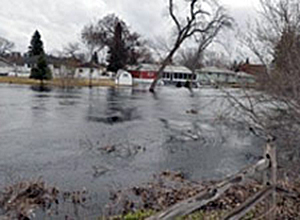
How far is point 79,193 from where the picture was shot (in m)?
6.61

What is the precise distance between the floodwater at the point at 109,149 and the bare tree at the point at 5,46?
7540 centimetres

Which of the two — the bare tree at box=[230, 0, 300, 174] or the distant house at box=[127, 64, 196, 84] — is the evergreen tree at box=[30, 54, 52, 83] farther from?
the bare tree at box=[230, 0, 300, 174]

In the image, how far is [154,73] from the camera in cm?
6888

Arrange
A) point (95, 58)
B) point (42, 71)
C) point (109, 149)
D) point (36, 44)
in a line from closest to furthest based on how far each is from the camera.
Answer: point (109, 149), point (42, 71), point (95, 58), point (36, 44)

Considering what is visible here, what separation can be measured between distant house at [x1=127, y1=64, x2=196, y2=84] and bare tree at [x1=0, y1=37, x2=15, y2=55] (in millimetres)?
34401

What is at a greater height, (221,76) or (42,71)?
(221,76)

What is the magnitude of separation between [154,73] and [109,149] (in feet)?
194

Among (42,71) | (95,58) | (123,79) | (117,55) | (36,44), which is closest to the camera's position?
(42,71)

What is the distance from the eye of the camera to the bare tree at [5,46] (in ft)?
282

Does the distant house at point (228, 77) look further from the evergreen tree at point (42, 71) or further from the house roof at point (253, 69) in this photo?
the evergreen tree at point (42, 71)

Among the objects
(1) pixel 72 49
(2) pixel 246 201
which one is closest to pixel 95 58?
(1) pixel 72 49

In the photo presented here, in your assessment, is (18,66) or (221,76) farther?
(18,66)

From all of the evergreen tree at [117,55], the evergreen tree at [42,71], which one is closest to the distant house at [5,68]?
the evergreen tree at [42,71]

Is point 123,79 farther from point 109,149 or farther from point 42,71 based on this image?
point 109,149
